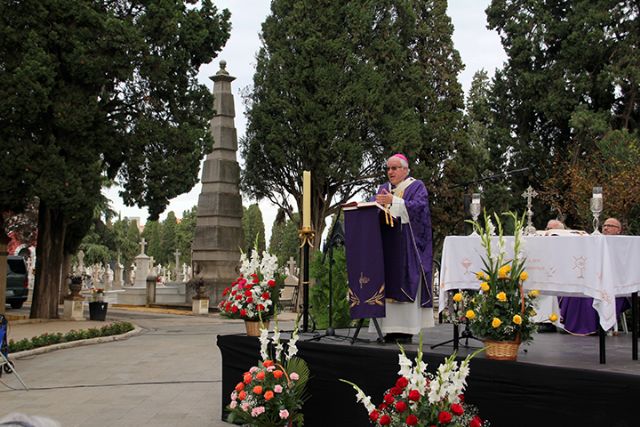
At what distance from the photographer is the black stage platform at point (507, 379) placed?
519 centimetres

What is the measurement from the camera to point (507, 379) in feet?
18.3

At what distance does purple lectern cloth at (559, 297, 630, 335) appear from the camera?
878 cm

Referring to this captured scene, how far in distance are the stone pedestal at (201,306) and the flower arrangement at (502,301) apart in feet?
75.2

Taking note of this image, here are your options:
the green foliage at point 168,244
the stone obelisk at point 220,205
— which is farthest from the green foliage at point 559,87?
the green foliage at point 168,244

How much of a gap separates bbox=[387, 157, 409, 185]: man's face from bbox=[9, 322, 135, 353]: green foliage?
9216 mm

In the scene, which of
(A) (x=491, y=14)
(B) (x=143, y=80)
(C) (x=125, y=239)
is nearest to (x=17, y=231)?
(B) (x=143, y=80)

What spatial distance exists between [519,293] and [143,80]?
713 inches

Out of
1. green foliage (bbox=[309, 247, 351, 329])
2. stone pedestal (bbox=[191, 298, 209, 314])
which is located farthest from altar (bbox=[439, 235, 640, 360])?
stone pedestal (bbox=[191, 298, 209, 314])

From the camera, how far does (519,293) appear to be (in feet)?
18.9

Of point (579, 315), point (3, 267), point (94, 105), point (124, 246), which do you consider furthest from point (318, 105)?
point (124, 246)

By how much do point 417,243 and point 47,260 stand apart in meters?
16.9

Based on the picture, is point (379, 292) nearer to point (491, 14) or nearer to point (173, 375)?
point (173, 375)

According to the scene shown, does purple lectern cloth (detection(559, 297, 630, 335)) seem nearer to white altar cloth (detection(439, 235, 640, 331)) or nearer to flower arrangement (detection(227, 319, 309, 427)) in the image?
white altar cloth (detection(439, 235, 640, 331))

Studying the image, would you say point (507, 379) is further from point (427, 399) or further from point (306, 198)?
point (306, 198)
